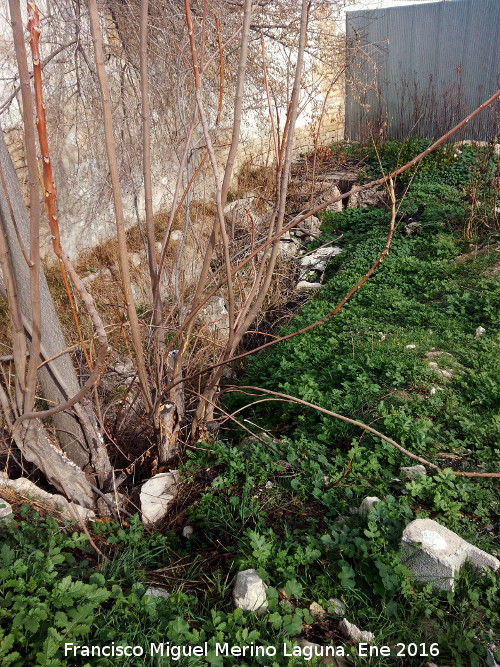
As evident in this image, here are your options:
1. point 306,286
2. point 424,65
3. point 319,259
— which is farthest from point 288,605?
point 424,65

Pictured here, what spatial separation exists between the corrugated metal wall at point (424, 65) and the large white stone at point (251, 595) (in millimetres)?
8520

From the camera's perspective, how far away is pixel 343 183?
8969 millimetres

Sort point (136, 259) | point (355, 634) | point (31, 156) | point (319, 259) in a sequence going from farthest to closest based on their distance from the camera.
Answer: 1. point (319, 259)
2. point (136, 259)
3. point (355, 634)
4. point (31, 156)

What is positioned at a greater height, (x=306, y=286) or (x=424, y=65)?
(x=424, y=65)

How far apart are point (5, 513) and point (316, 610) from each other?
147 cm

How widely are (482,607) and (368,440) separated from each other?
→ 1098mm

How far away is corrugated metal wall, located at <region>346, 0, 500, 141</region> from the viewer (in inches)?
368

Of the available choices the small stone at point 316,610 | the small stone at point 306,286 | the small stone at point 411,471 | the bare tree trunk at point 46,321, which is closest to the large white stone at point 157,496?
the bare tree trunk at point 46,321

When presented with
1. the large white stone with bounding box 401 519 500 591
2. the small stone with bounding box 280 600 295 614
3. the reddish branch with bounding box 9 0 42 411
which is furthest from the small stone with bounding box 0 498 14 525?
the large white stone with bounding box 401 519 500 591

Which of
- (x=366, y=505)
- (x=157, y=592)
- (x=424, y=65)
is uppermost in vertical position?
(x=424, y=65)

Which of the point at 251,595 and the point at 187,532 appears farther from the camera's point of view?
the point at 187,532

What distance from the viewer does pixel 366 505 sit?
2518 millimetres

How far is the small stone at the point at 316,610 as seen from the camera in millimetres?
2166

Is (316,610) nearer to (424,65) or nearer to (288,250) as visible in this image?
(288,250)
